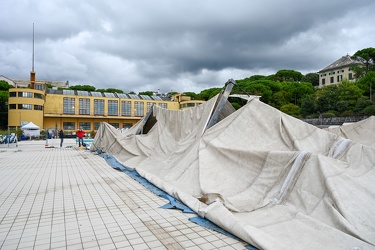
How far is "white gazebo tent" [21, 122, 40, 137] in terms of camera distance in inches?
1233

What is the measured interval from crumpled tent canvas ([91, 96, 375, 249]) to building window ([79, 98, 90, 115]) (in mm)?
47827

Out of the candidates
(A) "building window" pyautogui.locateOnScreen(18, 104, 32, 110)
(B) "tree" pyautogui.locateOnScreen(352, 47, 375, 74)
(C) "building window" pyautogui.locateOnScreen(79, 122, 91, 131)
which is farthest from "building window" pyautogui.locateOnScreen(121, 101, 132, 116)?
(B) "tree" pyautogui.locateOnScreen(352, 47, 375, 74)

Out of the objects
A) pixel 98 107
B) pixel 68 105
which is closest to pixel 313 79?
pixel 98 107

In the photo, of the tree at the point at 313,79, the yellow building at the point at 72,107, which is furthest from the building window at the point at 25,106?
the tree at the point at 313,79

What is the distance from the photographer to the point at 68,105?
164 feet

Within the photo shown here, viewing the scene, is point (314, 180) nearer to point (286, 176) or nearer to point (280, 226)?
point (286, 176)

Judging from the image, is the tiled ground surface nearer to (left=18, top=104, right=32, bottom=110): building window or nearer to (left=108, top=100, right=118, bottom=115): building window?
(left=18, top=104, right=32, bottom=110): building window

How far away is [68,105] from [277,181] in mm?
51740

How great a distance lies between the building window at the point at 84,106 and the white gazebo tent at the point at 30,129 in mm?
18283

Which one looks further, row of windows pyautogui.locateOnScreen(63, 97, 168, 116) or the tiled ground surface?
row of windows pyautogui.locateOnScreen(63, 97, 168, 116)

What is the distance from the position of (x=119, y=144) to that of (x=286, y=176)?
8.64 m

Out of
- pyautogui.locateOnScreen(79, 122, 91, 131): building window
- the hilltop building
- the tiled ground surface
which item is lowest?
the tiled ground surface

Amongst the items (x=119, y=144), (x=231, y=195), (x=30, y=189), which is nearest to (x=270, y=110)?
(x=231, y=195)

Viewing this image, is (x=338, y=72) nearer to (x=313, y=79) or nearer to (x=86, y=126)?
(x=313, y=79)
